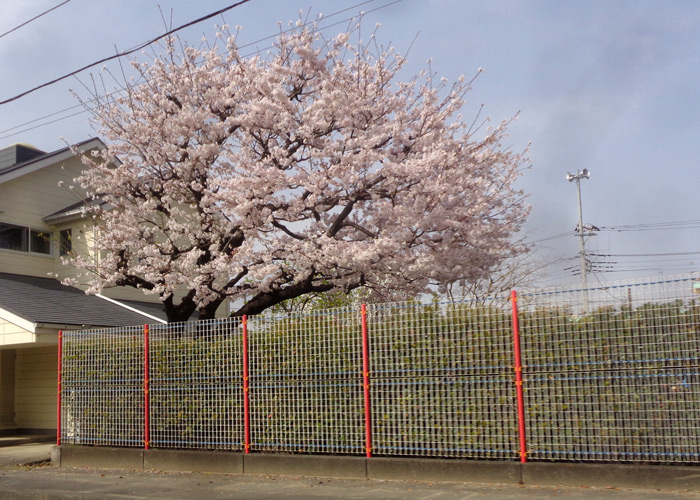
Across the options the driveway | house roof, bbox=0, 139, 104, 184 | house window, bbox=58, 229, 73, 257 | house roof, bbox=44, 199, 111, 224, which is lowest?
the driveway

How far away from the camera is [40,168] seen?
21781 mm

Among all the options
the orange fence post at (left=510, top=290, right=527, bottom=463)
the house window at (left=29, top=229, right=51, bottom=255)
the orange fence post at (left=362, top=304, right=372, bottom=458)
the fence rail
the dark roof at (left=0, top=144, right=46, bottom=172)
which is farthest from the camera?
the dark roof at (left=0, top=144, right=46, bottom=172)

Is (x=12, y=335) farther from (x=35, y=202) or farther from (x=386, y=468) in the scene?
(x=386, y=468)

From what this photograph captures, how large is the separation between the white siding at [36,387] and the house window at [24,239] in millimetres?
2994

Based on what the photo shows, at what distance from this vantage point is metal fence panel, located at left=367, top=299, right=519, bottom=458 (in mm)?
10016

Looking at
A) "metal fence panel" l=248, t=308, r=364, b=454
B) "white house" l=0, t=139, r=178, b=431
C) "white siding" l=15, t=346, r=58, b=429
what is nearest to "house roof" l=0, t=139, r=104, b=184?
"white house" l=0, t=139, r=178, b=431

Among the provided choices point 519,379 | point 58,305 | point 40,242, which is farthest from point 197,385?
point 40,242

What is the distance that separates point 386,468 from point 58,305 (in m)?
11.3

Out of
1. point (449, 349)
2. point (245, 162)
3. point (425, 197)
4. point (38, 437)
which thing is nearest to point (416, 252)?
point (425, 197)

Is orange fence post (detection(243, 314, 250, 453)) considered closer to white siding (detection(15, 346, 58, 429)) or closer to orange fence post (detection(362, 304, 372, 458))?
orange fence post (detection(362, 304, 372, 458))

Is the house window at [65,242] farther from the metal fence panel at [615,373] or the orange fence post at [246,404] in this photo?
the metal fence panel at [615,373]

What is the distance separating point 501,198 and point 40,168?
1330cm

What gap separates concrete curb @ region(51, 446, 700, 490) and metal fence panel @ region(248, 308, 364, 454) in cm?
26

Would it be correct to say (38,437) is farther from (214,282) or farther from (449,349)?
(449,349)
